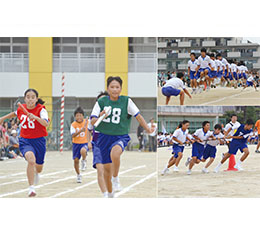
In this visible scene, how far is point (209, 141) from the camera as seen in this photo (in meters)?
6.80

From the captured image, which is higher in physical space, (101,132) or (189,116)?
(189,116)

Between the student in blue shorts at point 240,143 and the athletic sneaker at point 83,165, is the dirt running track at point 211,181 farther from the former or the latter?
the athletic sneaker at point 83,165

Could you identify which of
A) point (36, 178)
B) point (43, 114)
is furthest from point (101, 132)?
point (36, 178)

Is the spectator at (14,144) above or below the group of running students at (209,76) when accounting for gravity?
below

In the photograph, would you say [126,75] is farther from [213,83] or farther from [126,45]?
[213,83]

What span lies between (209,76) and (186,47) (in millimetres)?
458

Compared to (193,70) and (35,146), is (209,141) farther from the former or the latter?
(35,146)

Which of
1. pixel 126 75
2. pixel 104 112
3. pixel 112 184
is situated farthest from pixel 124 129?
pixel 126 75

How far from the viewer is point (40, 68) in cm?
714

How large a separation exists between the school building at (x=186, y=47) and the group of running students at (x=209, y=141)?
2.41 feet

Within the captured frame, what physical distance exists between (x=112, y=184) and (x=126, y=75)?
1500mm

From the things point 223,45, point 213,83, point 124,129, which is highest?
point 223,45

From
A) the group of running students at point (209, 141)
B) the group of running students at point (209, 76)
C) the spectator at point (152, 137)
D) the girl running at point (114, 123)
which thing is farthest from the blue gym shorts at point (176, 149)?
the girl running at point (114, 123)

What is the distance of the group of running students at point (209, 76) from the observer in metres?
6.68
